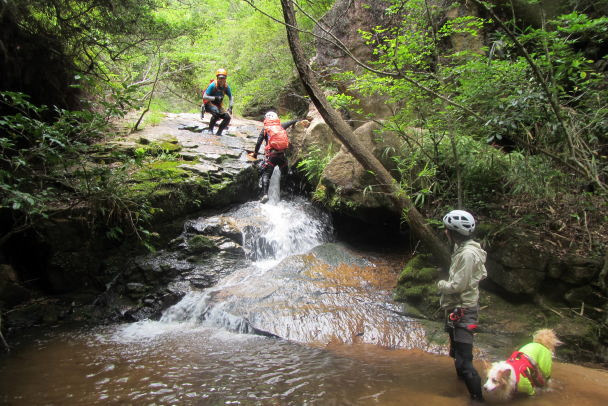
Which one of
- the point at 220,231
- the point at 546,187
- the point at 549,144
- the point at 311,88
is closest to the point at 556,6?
the point at 549,144

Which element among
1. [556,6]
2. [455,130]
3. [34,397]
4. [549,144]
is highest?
[556,6]

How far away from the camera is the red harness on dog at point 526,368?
3.01 meters

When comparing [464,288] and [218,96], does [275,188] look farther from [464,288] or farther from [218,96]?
[464,288]

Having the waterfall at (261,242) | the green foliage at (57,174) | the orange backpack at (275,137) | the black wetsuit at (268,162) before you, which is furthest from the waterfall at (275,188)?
the green foliage at (57,174)

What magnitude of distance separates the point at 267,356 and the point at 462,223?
2.92 metres

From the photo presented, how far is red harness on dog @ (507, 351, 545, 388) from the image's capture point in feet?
9.87

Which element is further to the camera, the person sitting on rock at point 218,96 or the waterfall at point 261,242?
the person sitting on rock at point 218,96

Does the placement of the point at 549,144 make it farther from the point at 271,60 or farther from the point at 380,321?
the point at 271,60

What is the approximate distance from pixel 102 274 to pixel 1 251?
5.94ft

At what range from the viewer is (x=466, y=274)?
10.6 ft

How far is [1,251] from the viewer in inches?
250

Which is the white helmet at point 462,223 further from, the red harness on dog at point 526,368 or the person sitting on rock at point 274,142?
the person sitting on rock at point 274,142

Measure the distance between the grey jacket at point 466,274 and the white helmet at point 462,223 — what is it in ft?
0.42

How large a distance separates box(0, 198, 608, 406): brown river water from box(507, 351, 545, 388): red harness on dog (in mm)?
183
